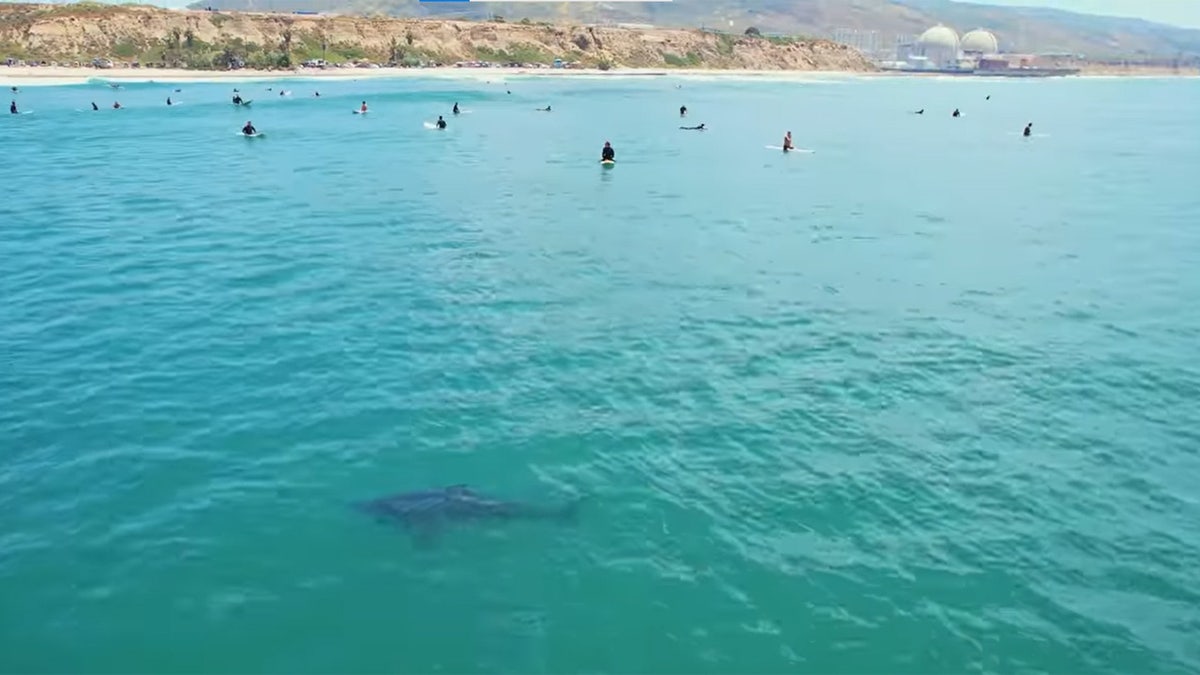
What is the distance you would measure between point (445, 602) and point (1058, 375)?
19205 mm

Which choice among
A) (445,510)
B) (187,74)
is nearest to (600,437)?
(445,510)

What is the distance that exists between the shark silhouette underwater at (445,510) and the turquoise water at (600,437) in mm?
404

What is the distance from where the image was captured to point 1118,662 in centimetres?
1421

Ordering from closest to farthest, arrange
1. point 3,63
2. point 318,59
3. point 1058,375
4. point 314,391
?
point 314,391 → point 1058,375 → point 3,63 → point 318,59

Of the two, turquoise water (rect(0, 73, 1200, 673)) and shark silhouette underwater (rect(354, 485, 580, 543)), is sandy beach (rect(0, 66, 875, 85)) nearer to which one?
turquoise water (rect(0, 73, 1200, 673))

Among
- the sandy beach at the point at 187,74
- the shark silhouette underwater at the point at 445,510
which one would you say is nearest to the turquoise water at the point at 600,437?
the shark silhouette underwater at the point at 445,510

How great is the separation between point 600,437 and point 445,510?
4846 mm

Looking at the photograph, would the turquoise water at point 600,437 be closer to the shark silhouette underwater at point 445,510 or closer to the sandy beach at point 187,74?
the shark silhouette underwater at point 445,510

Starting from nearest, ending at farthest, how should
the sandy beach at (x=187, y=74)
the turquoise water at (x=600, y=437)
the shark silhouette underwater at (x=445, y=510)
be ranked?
the turquoise water at (x=600, y=437)
the shark silhouette underwater at (x=445, y=510)
the sandy beach at (x=187, y=74)

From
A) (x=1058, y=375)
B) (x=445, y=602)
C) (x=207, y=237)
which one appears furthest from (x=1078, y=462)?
(x=207, y=237)

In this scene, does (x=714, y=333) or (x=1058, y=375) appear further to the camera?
(x=714, y=333)

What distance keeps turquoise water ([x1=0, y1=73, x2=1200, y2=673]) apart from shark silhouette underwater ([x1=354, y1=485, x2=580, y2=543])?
0.40m

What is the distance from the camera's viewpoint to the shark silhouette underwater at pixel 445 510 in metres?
17.5

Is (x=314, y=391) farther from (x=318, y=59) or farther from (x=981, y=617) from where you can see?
(x=318, y=59)
